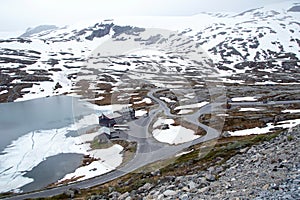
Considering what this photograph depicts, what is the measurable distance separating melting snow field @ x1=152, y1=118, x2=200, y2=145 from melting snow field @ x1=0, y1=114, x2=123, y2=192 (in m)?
6.85

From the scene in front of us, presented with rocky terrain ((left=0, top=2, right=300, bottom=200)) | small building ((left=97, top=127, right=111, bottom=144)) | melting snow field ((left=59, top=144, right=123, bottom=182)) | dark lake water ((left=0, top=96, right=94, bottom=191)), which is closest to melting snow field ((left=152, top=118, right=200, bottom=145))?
rocky terrain ((left=0, top=2, right=300, bottom=200))

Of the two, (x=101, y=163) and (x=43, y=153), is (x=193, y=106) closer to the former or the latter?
(x=101, y=163)

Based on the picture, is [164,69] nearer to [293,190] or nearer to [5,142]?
[5,142]

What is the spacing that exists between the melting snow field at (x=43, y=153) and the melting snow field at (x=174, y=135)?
6855 millimetres

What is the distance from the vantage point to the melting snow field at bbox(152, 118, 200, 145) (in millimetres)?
47716

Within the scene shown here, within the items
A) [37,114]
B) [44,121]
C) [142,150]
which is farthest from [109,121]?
[37,114]

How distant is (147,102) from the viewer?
88000 millimetres

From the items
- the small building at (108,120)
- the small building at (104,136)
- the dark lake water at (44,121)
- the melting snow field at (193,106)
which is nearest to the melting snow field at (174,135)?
the small building at (108,120)

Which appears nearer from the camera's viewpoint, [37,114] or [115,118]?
[115,118]

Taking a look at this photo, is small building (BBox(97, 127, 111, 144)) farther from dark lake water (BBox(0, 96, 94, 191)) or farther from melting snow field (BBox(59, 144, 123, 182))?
dark lake water (BBox(0, 96, 94, 191))

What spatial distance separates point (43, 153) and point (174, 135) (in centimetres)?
2025

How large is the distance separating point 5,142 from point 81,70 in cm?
10369

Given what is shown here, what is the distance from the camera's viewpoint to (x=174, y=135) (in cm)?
5112

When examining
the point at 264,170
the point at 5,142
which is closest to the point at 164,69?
the point at 5,142
